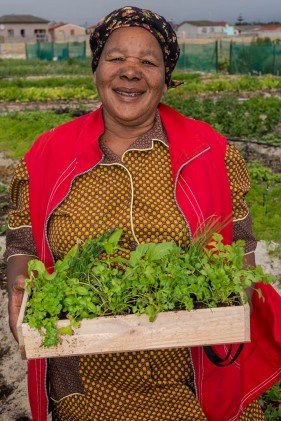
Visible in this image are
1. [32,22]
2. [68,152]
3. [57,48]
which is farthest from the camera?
[32,22]

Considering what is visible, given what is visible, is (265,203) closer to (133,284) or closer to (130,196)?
(130,196)

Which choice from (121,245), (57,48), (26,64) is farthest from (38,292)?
(57,48)

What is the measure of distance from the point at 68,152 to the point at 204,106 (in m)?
8.87

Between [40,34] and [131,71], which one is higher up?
[131,71]

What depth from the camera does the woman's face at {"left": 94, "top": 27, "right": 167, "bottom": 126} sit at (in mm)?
1869

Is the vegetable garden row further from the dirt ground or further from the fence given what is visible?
the fence

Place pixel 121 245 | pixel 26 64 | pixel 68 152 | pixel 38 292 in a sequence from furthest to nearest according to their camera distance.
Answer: pixel 26 64, pixel 68 152, pixel 121 245, pixel 38 292

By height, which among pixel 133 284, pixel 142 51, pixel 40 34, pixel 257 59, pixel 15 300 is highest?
pixel 142 51

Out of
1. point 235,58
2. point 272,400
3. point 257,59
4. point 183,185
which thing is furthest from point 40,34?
point 183,185

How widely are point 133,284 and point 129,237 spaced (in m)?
0.31

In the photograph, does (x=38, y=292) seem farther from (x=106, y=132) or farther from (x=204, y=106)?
(x=204, y=106)

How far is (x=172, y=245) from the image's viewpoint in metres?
1.63

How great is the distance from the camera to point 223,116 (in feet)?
32.3

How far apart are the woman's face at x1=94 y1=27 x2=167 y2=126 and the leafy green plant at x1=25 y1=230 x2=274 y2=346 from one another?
20.0 inches
